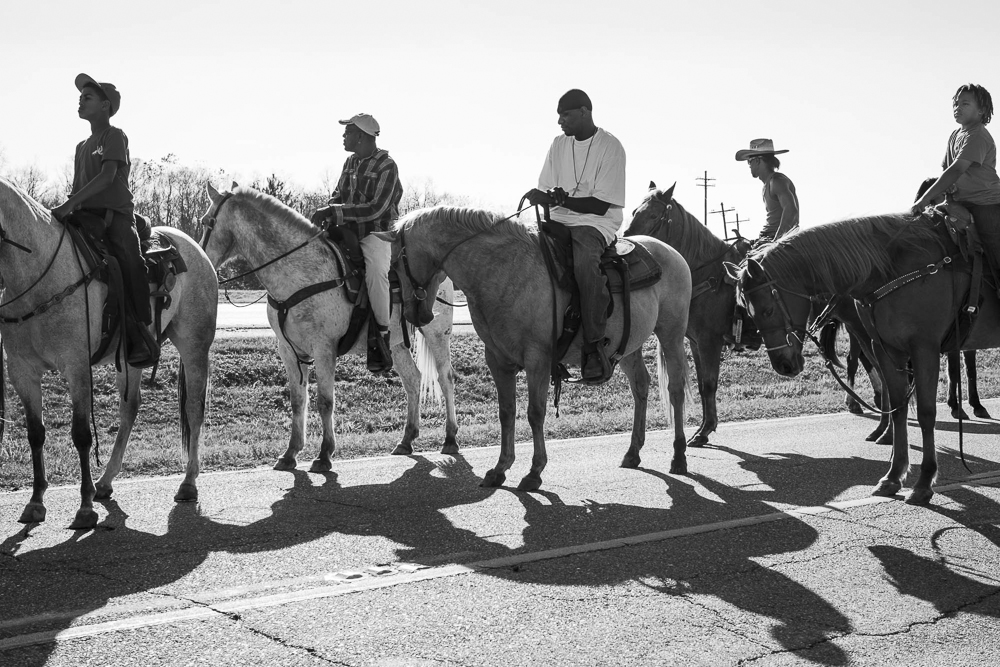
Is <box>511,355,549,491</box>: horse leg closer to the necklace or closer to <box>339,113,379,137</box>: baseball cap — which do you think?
the necklace

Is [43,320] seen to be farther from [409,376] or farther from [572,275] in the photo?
[409,376]

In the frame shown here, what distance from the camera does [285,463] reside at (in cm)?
926

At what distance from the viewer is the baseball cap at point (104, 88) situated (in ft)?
24.4

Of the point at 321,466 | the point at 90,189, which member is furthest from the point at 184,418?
the point at 90,189

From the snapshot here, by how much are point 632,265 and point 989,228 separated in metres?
2.90

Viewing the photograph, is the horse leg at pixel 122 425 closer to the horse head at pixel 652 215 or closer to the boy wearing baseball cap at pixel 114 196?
the boy wearing baseball cap at pixel 114 196

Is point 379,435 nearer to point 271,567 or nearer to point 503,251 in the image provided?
point 503,251

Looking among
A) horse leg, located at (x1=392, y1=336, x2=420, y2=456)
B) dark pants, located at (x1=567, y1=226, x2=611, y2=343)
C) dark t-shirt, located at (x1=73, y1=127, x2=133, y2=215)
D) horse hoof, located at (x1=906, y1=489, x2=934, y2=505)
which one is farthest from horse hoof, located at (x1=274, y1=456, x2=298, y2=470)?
horse hoof, located at (x1=906, y1=489, x2=934, y2=505)

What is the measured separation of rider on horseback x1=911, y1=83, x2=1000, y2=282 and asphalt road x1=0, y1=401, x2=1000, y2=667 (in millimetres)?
2113

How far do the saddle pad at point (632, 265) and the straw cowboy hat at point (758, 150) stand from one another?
3.37 metres

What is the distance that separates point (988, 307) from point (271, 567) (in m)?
6.03

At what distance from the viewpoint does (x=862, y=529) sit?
6.84m

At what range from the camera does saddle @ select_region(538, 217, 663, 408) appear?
8.45 m

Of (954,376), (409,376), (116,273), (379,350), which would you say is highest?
(116,273)
